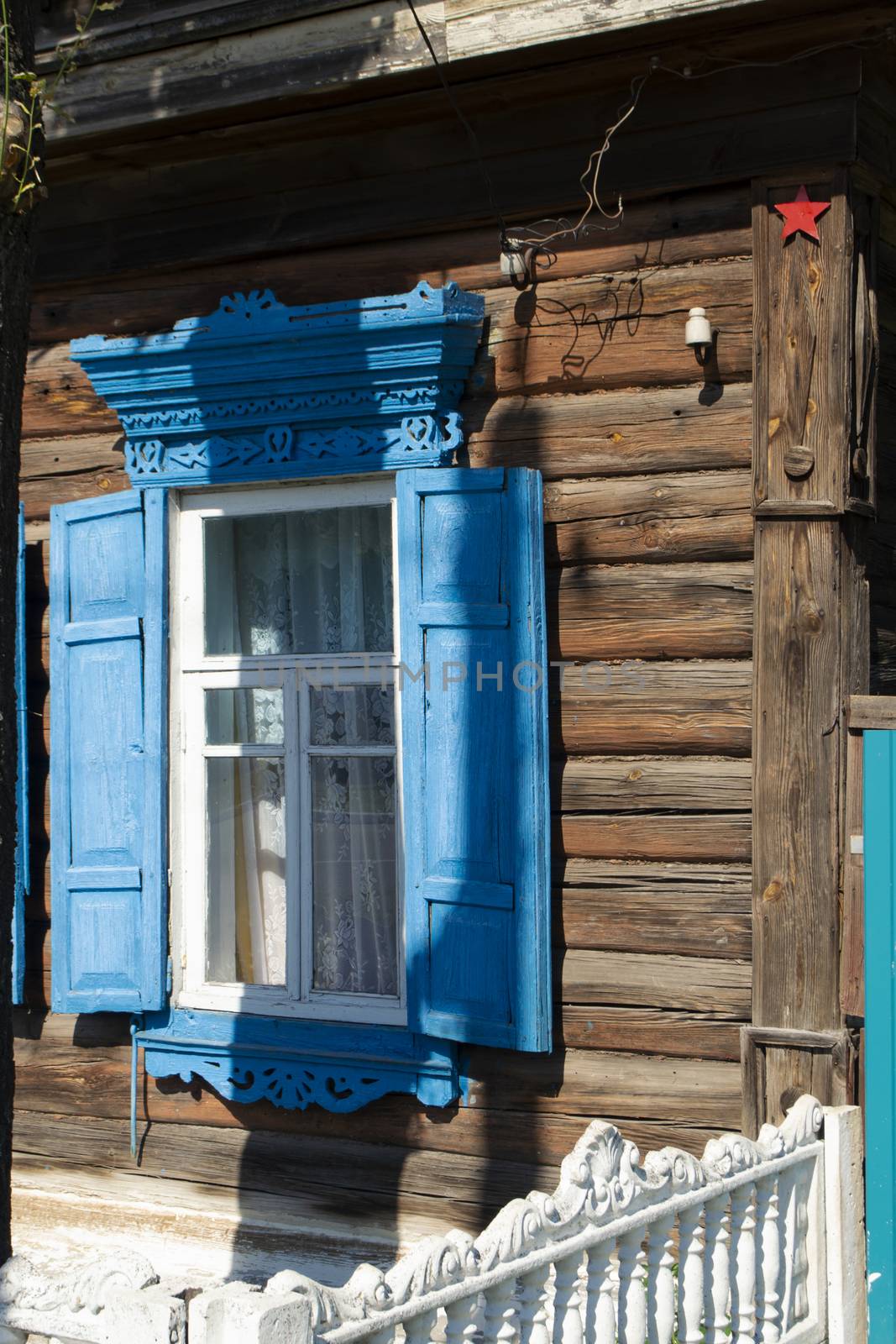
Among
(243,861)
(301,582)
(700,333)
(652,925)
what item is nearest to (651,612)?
(700,333)

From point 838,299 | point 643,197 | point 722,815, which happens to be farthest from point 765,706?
point 643,197

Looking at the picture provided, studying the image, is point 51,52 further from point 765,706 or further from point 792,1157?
point 792,1157

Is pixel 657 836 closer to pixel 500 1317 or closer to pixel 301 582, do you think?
pixel 301 582

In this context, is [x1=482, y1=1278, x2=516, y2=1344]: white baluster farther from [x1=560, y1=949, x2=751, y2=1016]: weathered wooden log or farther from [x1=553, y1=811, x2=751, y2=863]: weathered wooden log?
[x1=553, y1=811, x2=751, y2=863]: weathered wooden log

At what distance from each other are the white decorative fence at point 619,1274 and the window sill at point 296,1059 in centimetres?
83

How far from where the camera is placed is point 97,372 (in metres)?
5.15

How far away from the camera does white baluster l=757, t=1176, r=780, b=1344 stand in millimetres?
3699

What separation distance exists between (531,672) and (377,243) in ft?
4.96

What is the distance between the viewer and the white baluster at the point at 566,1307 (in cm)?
308

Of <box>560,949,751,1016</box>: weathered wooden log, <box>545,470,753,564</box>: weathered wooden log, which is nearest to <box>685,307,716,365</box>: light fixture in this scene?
<box>545,470,753,564</box>: weathered wooden log

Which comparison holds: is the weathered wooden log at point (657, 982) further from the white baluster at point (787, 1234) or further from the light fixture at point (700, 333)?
the light fixture at point (700, 333)

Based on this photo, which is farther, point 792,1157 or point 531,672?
point 531,672

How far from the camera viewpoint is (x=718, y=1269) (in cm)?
356

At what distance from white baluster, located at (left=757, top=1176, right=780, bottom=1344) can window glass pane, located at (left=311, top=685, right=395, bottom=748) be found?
1.86 meters
